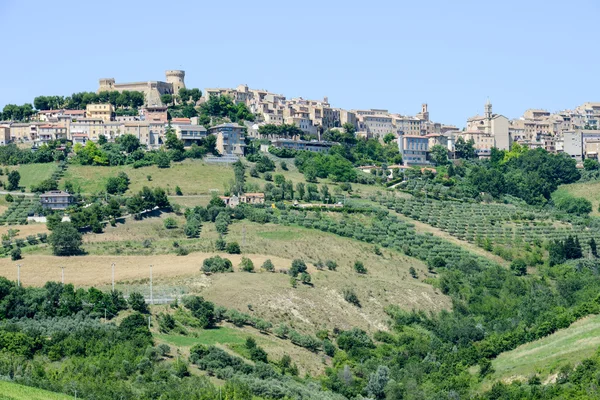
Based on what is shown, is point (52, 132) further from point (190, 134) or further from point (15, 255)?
point (15, 255)

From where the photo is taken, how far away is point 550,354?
209ft

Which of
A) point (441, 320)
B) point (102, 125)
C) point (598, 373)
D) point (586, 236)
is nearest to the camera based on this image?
point (598, 373)

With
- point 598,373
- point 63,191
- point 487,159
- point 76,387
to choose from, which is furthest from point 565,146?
point 76,387

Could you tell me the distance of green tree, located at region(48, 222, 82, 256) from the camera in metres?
82.7

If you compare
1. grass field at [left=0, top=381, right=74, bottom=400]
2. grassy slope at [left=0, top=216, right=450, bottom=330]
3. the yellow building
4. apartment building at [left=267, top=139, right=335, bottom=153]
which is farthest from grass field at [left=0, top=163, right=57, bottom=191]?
grass field at [left=0, top=381, right=74, bottom=400]

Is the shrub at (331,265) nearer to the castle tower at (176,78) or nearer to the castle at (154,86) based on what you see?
the castle at (154,86)

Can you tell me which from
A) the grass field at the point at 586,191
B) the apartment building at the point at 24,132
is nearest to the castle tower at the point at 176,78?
the apartment building at the point at 24,132

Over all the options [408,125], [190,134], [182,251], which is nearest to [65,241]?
[182,251]

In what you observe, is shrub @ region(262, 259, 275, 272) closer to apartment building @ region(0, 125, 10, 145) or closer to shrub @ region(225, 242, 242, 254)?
shrub @ region(225, 242, 242, 254)

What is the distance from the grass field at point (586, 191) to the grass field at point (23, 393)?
70116 mm

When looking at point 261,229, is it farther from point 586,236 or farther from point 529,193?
point 529,193

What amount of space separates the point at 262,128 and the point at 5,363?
68993mm

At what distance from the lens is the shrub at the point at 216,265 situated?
78250 mm

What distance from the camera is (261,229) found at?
298ft
